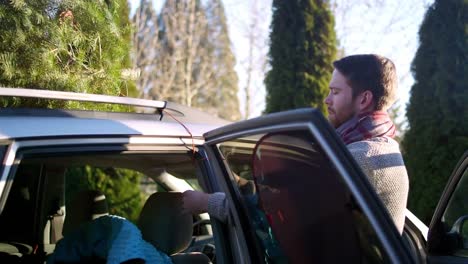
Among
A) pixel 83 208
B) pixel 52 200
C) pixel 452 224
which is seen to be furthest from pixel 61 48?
pixel 452 224

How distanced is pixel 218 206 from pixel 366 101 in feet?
2.42

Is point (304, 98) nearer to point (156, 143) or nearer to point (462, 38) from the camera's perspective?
point (462, 38)

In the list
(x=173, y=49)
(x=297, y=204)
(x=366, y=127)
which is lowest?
(x=297, y=204)

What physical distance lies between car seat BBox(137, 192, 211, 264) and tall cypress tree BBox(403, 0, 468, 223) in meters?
5.43

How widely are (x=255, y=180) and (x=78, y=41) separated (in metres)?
2.04

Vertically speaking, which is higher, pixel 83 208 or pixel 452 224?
pixel 83 208

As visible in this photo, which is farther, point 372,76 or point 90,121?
point 90,121

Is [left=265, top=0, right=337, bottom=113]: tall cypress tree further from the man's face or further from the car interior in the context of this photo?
the man's face

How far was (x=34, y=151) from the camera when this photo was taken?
6.56ft

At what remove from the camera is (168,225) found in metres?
2.79

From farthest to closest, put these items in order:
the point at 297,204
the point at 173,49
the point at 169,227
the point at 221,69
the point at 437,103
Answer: the point at 221,69, the point at 173,49, the point at 437,103, the point at 169,227, the point at 297,204

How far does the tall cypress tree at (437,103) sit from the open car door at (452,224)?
15.3ft

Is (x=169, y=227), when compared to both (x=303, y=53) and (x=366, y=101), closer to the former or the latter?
(x=366, y=101)

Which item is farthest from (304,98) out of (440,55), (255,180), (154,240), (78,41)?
(255,180)
